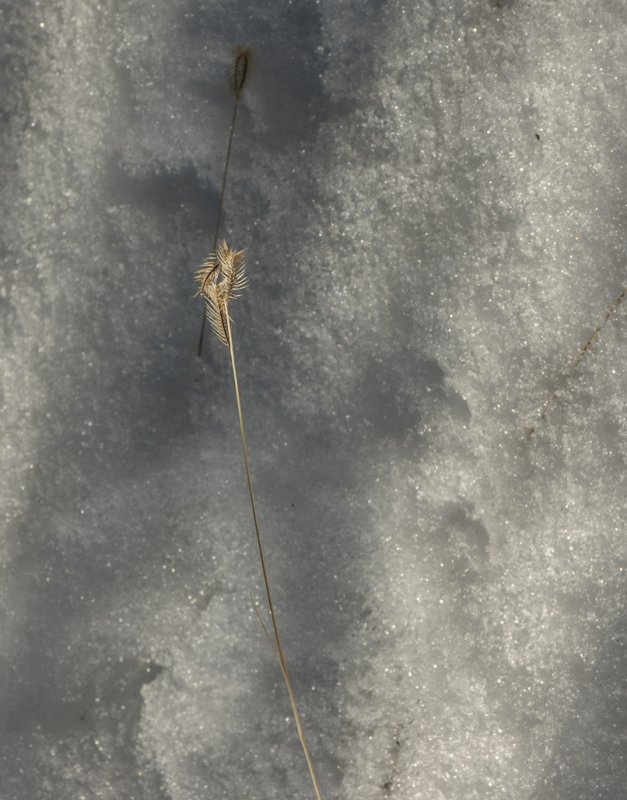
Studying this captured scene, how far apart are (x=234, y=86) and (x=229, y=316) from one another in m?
0.38

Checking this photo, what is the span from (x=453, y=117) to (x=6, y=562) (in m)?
1.05

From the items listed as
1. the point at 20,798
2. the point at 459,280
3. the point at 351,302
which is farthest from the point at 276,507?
the point at 20,798

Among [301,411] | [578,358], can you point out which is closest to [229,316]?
[301,411]

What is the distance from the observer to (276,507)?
125 cm

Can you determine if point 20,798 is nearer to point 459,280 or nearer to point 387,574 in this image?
point 387,574

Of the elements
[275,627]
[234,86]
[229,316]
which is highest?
[234,86]

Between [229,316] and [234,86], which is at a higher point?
[234,86]

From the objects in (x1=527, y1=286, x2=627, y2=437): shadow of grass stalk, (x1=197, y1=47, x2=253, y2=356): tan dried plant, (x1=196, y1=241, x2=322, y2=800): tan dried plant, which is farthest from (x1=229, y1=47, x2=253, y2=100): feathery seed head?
(x1=527, y1=286, x2=627, y2=437): shadow of grass stalk

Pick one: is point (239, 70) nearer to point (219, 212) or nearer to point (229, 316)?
point (219, 212)

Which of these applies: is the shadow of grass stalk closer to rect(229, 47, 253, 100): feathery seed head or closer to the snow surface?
the snow surface

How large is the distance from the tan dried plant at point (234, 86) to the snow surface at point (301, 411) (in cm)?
1

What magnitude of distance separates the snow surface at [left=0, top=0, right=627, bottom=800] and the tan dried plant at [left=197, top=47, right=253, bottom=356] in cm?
1

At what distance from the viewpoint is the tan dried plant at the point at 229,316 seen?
1.17 metres

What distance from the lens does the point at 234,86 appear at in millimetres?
1256
